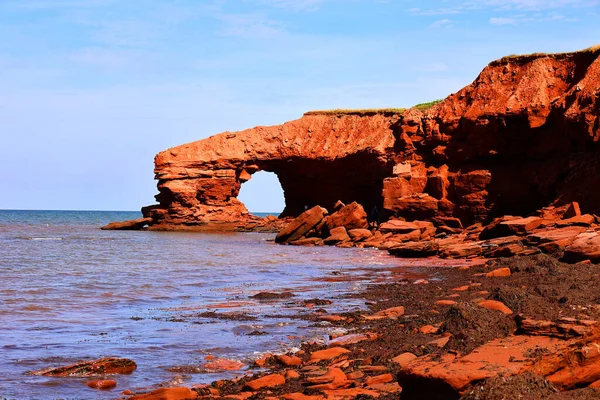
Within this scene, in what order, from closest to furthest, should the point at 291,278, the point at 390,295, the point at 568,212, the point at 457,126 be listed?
the point at 390,295 < the point at 291,278 < the point at 568,212 < the point at 457,126

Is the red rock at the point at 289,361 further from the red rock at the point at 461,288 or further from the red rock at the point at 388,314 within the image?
the red rock at the point at 461,288

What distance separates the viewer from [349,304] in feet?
49.1

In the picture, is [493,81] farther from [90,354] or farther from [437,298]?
[90,354]

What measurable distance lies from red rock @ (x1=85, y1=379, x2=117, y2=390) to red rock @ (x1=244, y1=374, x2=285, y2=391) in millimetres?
1803

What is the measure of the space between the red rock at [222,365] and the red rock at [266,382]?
4.04ft

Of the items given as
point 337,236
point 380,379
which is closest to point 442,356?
point 380,379

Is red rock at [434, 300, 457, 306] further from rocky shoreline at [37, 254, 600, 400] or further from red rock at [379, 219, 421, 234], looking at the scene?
red rock at [379, 219, 421, 234]

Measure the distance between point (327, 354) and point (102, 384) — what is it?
3.11 m

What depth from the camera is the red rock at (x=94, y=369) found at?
8.84m

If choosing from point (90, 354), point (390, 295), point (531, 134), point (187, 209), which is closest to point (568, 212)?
point (531, 134)

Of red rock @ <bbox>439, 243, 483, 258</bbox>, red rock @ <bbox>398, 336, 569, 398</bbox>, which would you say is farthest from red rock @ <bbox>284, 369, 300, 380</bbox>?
red rock @ <bbox>439, 243, 483, 258</bbox>

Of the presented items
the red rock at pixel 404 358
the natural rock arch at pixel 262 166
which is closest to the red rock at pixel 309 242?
the natural rock arch at pixel 262 166

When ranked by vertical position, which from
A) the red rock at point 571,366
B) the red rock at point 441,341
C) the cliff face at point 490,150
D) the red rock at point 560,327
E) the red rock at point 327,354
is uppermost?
the cliff face at point 490,150

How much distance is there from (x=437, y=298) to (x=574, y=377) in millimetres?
8422
